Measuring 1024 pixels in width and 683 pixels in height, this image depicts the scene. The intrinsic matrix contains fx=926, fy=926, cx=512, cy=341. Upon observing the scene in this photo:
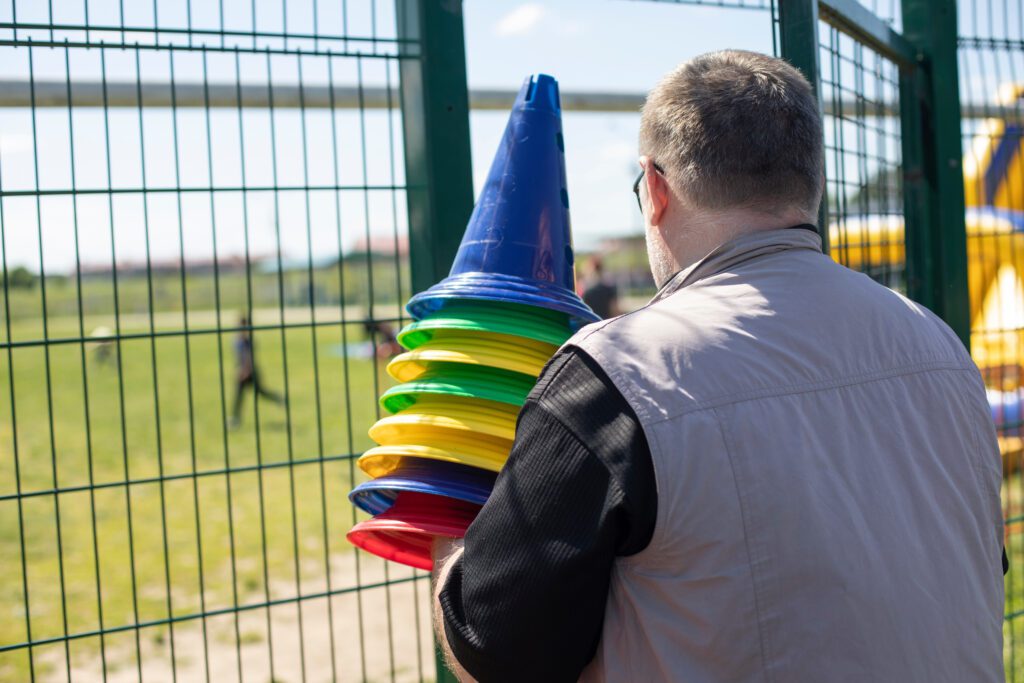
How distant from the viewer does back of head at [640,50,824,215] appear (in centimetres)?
139

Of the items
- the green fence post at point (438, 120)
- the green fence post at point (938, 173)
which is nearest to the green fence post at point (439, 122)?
the green fence post at point (438, 120)

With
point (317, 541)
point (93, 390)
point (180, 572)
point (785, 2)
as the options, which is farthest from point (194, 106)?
point (93, 390)

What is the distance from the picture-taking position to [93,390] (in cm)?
2230

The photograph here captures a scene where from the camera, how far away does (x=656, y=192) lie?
1.48 metres

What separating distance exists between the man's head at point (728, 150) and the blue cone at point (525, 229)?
0.29m

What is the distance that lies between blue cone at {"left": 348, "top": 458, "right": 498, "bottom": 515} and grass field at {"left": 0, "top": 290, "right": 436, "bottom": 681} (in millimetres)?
876

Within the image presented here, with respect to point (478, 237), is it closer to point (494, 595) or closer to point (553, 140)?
point (553, 140)

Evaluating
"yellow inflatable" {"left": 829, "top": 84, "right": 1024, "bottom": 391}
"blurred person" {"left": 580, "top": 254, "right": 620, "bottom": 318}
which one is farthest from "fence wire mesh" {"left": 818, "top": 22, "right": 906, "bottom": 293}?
"blurred person" {"left": 580, "top": 254, "right": 620, "bottom": 318}

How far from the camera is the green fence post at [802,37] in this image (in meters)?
2.24

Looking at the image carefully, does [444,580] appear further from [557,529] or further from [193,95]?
[193,95]

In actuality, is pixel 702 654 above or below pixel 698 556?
below

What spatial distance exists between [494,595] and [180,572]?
582cm

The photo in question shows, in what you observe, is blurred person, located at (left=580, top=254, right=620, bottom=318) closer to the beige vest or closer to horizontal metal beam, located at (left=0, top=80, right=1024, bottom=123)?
horizontal metal beam, located at (left=0, top=80, right=1024, bottom=123)

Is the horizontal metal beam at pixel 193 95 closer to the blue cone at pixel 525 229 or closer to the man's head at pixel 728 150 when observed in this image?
the blue cone at pixel 525 229
